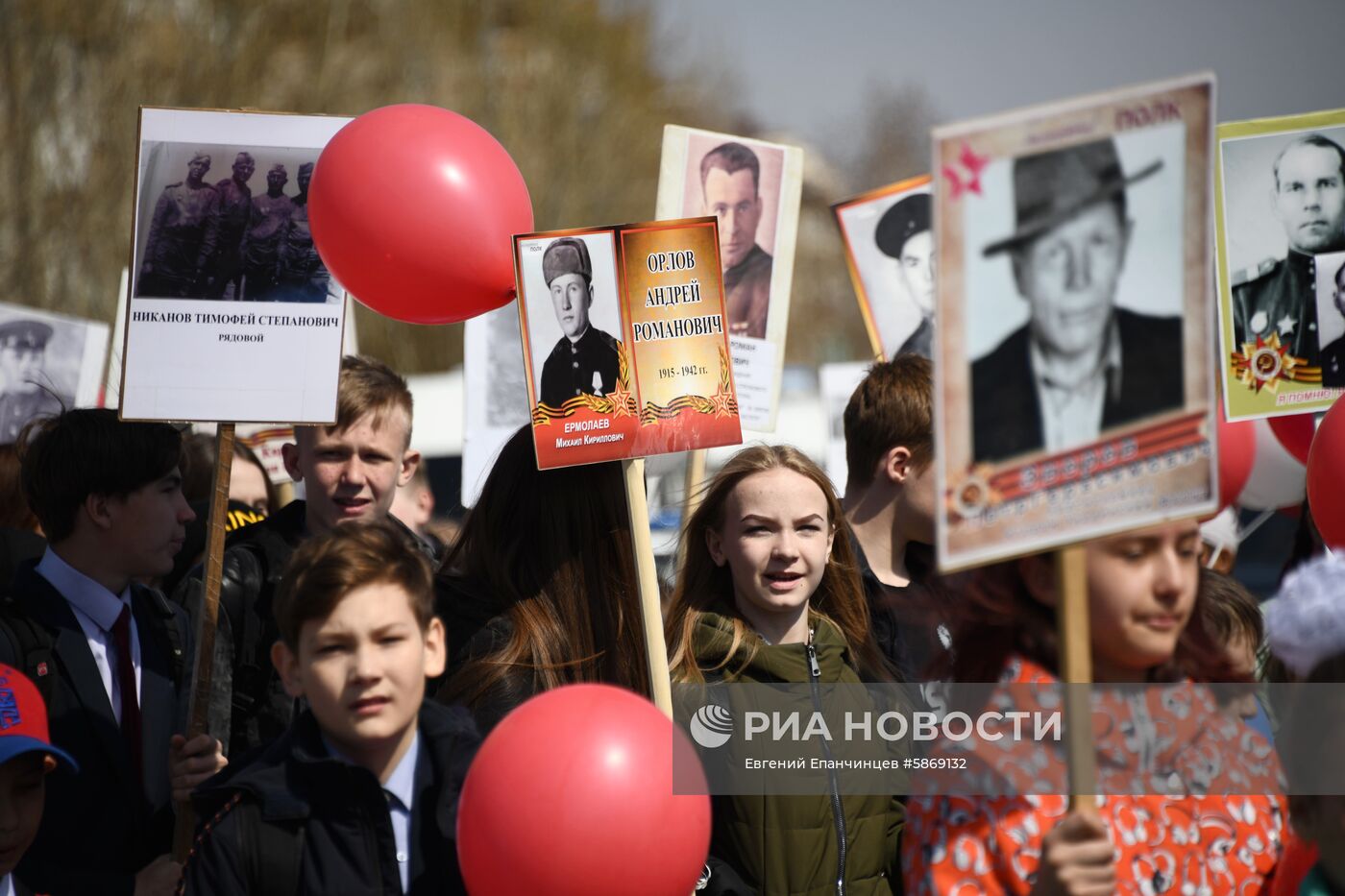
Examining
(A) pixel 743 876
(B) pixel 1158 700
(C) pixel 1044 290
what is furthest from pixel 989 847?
(A) pixel 743 876

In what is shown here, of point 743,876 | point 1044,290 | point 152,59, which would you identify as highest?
Answer: point 152,59

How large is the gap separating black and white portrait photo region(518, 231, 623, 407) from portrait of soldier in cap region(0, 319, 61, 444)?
296 cm

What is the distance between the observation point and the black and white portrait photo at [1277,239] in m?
4.08

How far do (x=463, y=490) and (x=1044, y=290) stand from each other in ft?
11.9

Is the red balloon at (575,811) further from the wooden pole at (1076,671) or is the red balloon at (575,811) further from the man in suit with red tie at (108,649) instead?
the man in suit with red tie at (108,649)

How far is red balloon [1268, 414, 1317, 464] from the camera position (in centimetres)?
479

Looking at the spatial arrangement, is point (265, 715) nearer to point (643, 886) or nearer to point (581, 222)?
point (643, 886)

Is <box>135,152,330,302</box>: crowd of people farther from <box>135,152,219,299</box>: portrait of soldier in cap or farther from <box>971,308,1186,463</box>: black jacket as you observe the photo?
<box>971,308,1186,463</box>: black jacket

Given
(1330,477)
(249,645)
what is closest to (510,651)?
(249,645)

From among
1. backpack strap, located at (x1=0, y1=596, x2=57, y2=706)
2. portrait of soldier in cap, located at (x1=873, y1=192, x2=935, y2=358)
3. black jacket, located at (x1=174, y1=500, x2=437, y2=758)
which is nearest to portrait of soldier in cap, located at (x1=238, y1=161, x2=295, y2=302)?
black jacket, located at (x1=174, y1=500, x2=437, y2=758)

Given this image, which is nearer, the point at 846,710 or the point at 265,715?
the point at 846,710

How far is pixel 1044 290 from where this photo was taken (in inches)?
82.4

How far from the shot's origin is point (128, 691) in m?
3.55

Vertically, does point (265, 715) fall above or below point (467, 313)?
below
